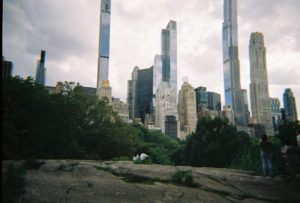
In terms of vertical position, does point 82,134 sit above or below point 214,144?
above

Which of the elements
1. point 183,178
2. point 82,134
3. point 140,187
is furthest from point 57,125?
point 183,178

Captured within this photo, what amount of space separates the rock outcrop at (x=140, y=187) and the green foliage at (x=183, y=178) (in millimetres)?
265

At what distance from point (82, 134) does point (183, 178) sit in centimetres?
1882

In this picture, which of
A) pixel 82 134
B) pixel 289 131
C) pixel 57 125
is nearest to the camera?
pixel 289 131

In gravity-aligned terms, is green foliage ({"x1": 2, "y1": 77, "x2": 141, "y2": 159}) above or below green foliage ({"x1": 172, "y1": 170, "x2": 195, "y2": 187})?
above

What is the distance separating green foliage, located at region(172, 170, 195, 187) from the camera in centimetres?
1044

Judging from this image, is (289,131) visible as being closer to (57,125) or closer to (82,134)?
(57,125)

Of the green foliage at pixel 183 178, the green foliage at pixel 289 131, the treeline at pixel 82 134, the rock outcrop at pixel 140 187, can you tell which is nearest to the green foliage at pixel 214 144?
the treeline at pixel 82 134

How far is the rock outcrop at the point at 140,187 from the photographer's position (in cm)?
809

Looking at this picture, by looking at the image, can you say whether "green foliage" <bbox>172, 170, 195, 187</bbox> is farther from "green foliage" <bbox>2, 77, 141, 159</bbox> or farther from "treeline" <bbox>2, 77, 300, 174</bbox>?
"green foliage" <bbox>2, 77, 141, 159</bbox>

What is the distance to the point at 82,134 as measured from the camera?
86.6ft

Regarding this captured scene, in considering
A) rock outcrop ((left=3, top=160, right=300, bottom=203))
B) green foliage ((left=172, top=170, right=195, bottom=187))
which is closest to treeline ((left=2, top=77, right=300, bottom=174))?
rock outcrop ((left=3, top=160, right=300, bottom=203))

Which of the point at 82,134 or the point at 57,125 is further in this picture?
the point at 82,134

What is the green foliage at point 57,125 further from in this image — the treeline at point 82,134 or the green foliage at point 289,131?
the green foliage at point 289,131
